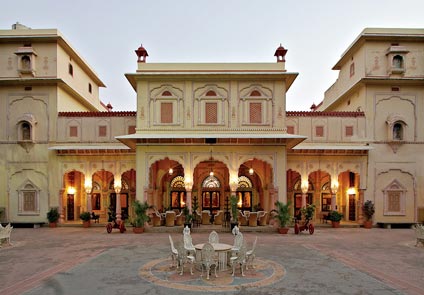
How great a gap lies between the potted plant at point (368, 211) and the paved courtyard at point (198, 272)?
3.24 m

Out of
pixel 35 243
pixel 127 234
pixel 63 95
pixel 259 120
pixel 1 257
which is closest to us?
pixel 1 257

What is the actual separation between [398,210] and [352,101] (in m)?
7.52

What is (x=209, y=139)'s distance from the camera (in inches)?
678

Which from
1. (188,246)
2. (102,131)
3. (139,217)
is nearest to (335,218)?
(139,217)

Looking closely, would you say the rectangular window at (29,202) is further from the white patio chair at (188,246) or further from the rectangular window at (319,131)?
the rectangular window at (319,131)

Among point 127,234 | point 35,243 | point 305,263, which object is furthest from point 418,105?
point 35,243

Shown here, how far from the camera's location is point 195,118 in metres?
17.6

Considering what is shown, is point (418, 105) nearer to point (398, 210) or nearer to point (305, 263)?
point (398, 210)

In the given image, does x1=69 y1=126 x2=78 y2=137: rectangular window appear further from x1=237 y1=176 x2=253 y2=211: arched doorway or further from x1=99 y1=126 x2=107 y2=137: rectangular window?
x1=237 y1=176 x2=253 y2=211: arched doorway

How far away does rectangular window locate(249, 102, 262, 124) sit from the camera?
17.6 metres

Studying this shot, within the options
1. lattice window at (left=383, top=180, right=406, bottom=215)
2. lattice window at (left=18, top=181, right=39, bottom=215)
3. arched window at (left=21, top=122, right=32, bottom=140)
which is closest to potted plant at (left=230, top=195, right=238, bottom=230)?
lattice window at (left=383, top=180, right=406, bottom=215)

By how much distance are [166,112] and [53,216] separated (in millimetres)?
9148

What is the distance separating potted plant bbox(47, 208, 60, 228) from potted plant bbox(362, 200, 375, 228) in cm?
1812

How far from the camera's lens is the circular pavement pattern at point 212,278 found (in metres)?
7.84
